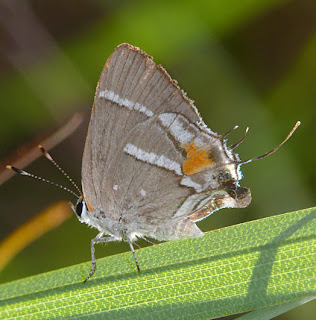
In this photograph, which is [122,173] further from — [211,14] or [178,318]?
[211,14]

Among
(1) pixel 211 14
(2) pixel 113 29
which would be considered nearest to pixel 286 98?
(1) pixel 211 14

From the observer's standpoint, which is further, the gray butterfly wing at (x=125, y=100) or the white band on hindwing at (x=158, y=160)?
the white band on hindwing at (x=158, y=160)

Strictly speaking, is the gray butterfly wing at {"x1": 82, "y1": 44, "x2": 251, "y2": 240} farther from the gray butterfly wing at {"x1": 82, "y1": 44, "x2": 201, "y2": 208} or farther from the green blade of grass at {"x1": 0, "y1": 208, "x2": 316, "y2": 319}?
the green blade of grass at {"x1": 0, "y1": 208, "x2": 316, "y2": 319}


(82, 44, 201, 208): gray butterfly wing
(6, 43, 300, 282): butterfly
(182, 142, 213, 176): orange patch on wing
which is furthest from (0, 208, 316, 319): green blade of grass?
(82, 44, 201, 208): gray butterfly wing

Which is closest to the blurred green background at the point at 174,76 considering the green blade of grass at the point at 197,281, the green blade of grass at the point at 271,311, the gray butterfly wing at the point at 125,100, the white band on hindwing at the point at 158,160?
the white band on hindwing at the point at 158,160

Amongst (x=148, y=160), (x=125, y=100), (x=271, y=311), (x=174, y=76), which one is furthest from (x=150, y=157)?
(x=174, y=76)

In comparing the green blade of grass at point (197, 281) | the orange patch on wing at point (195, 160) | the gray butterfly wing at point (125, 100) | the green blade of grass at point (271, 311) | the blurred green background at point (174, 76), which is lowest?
the green blade of grass at point (271, 311)

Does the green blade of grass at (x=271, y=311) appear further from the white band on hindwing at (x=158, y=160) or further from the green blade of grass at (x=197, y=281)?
the white band on hindwing at (x=158, y=160)

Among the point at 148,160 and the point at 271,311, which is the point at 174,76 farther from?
the point at 271,311
